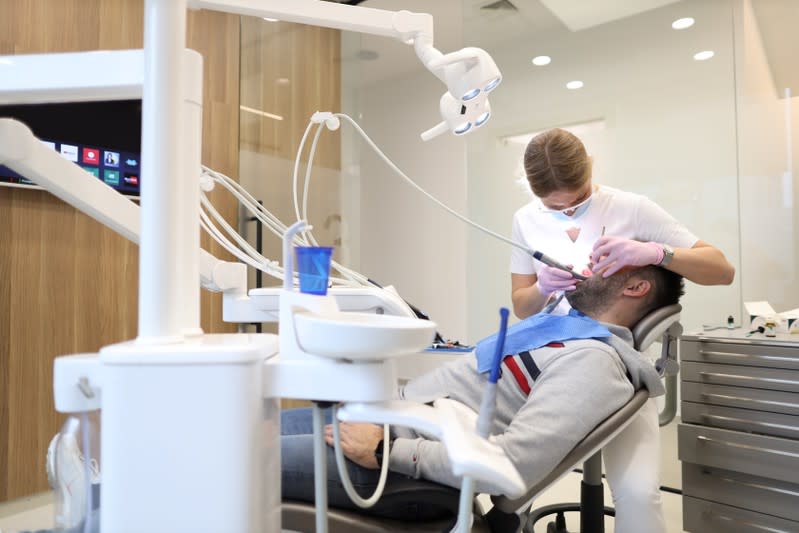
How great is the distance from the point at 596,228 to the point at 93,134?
2.09 m

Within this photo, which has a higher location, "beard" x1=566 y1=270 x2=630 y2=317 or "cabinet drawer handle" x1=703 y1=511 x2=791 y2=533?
"beard" x1=566 y1=270 x2=630 y2=317

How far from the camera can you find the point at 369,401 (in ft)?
1.83

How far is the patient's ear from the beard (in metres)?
0.01

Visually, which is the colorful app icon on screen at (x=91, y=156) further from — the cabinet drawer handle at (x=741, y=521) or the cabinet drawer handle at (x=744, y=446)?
the cabinet drawer handle at (x=741, y=521)

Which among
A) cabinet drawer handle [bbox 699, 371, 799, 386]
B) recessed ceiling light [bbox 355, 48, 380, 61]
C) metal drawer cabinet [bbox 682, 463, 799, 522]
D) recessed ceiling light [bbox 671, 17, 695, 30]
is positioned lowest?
metal drawer cabinet [bbox 682, 463, 799, 522]

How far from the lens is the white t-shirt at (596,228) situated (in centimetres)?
154

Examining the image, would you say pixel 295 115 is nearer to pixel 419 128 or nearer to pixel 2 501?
pixel 419 128

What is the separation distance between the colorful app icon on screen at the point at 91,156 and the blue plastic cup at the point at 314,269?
2073 millimetres


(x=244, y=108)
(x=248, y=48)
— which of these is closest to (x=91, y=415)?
(x=244, y=108)

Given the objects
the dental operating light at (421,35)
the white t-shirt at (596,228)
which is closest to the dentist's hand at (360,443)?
the dental operating light at (421,35)

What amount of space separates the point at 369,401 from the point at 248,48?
2.91 metres

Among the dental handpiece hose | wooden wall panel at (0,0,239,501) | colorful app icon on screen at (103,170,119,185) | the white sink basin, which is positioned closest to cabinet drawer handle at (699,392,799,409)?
the dental handpiece hose

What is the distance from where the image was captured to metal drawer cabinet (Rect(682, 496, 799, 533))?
1438mm

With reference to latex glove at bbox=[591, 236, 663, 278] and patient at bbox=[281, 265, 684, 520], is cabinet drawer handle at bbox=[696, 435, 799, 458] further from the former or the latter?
latex glove at bbox=[591, 236, 663, 278]
